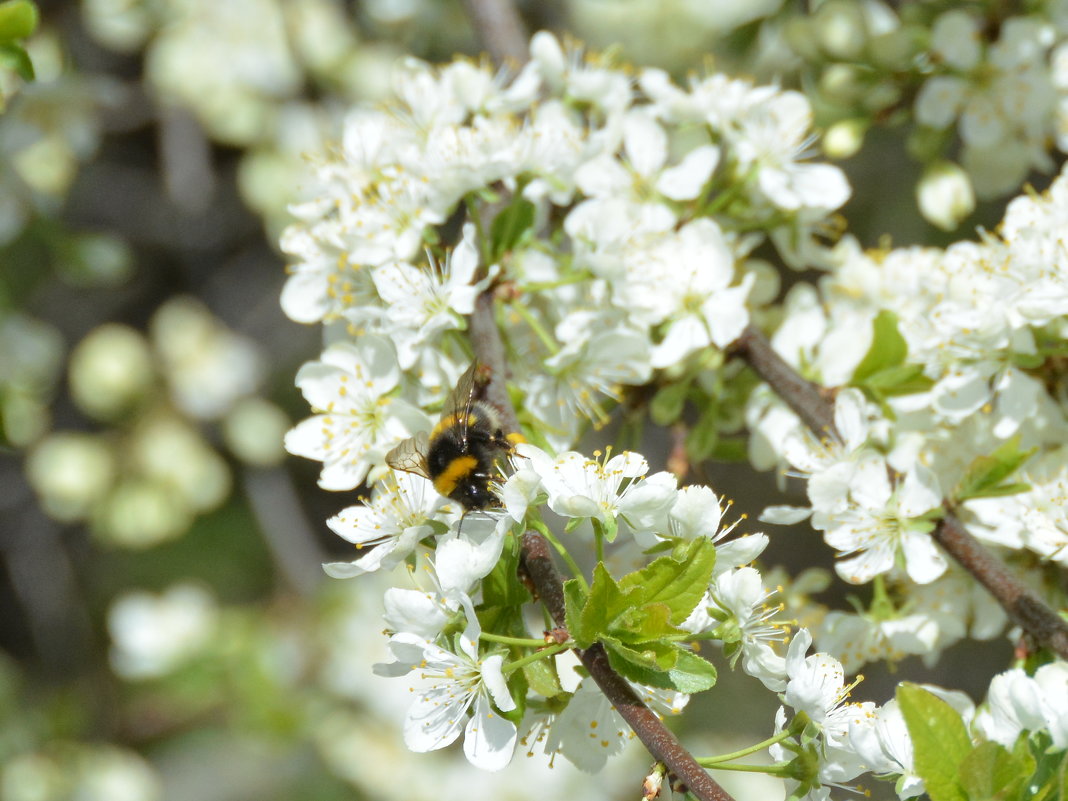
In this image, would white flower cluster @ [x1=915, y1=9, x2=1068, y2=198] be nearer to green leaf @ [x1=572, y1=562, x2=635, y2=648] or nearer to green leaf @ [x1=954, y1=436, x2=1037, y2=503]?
green leaf @ [x1=954, y1=436, x2=1037, y2=503]

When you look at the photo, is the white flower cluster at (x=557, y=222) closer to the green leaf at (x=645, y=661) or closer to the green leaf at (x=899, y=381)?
the green leaf at (x=899, y=381)

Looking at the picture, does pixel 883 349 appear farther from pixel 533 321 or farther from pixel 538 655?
pixel 538 655

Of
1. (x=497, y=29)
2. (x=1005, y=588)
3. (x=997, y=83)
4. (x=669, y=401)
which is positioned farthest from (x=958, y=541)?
(x=497, y=29)

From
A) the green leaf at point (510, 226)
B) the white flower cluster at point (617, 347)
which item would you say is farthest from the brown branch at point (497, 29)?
the green leaf at point (510, 226)

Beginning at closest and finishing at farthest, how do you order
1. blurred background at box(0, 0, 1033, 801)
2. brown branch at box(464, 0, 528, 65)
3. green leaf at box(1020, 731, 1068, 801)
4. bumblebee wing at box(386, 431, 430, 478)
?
green leaf at box(1020, 731, 1068, 801)
bumblebee wing at box(386, 431, 430, 478)
brown branch at box(464, 0, 528, 65)
blurred background at box(0, 0, 1033, 801)

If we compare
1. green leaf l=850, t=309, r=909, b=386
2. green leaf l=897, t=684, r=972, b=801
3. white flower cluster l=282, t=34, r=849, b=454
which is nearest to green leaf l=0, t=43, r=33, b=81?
white flower cluster l=282, t=34, r=849, b=454
